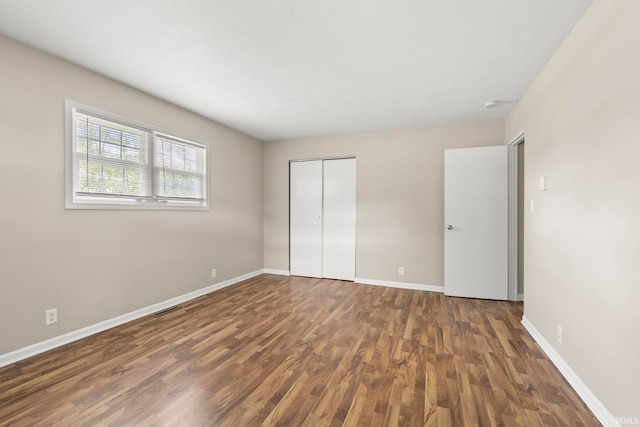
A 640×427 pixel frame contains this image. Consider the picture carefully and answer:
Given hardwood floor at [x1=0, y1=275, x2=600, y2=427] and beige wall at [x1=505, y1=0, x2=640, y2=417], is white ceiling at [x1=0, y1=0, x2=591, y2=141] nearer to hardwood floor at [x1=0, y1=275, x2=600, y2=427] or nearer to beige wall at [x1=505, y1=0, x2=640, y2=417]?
beige wall at [x1=505, y1=0, x2=640, y2=417]

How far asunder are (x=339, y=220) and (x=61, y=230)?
11.8 ft

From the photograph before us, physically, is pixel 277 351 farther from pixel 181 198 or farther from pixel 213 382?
pixel 181 198

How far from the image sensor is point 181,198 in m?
3.68

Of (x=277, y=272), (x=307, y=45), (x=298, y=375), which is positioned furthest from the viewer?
(x=277, y=272)

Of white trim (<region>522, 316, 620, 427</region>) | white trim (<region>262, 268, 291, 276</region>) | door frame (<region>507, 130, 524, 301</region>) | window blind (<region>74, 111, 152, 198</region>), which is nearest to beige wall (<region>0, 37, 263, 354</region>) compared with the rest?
window blind (<region>74, 111, 152, 198</region>)

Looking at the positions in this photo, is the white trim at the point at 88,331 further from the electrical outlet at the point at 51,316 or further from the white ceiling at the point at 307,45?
the white ceiling at the point at 307,45

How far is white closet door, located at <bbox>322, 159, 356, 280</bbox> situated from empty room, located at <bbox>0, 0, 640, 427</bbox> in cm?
73

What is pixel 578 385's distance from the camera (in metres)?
1.83

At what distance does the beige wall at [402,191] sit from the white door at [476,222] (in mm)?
259

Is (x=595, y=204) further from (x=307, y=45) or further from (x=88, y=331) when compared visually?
(x=88, y=331)

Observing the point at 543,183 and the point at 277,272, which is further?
the point at 277,272

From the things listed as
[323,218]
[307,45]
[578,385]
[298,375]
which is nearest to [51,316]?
[298,375]

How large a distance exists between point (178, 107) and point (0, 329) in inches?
109

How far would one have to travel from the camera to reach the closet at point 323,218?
15.8 ft
